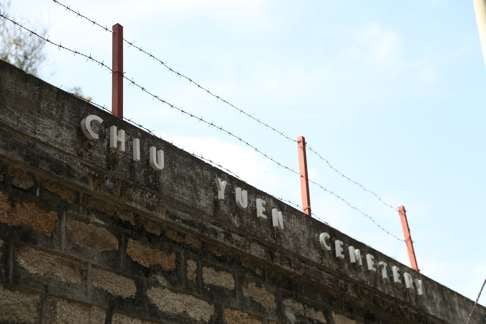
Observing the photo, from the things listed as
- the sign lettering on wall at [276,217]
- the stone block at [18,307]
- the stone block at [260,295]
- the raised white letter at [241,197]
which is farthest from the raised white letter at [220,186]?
the stone block at [18,307]

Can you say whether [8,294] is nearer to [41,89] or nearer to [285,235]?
[41,89]

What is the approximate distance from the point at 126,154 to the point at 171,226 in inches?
18.7

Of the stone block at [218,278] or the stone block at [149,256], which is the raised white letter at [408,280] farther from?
the stone block at [149,256]

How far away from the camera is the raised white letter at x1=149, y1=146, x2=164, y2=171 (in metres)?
4.31

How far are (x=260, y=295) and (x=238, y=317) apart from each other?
285mm

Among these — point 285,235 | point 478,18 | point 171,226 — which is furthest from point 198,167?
point 478,18

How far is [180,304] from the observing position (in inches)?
165

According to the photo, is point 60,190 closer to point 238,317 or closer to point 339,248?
point 238,317

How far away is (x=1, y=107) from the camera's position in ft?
11.8

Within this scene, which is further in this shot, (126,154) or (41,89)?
(126,154)

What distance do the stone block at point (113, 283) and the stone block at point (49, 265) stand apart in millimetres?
107

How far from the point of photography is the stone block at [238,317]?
446cm

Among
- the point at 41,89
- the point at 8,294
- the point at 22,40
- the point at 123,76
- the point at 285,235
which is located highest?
the point at 22,40

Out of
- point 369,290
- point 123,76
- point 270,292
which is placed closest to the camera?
point 123,76
